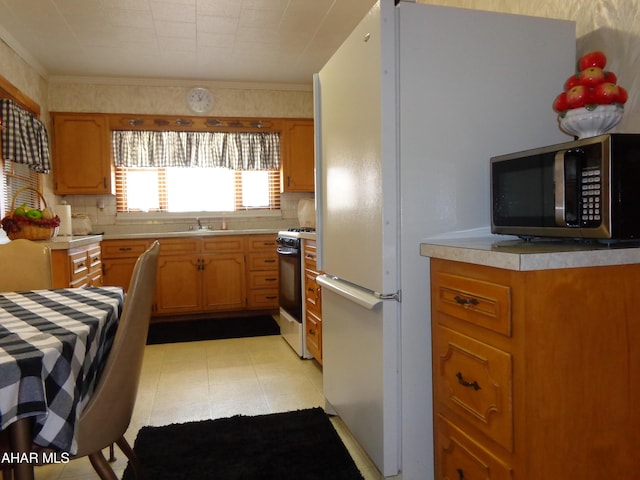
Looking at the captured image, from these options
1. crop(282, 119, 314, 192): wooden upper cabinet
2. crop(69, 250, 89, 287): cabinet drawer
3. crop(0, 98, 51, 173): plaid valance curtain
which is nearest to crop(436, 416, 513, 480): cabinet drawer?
crop(69, 250, 89, 287): cabinet drawer

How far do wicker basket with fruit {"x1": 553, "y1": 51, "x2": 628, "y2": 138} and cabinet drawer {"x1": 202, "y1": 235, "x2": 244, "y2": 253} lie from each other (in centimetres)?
372

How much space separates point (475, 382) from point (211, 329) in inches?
135

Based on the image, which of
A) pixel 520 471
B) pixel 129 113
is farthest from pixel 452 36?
pixel 129 113

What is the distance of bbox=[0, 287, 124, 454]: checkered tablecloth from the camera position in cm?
93

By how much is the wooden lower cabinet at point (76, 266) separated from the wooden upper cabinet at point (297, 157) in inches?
84.9

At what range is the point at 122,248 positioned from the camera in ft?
14.8

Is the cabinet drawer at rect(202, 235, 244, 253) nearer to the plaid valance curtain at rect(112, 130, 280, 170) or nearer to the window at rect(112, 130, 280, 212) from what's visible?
the window at rect(112, 130, 280, 212)

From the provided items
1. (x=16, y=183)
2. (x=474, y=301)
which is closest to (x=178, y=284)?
(x=16, y=183)

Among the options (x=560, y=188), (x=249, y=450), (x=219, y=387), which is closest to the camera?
(x=560, y=188)

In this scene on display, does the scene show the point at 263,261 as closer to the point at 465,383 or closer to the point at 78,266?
the point at 78,266

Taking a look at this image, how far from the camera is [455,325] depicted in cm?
137

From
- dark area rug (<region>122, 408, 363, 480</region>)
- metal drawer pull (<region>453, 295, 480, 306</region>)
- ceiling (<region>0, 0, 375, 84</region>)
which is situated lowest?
dark area rug (<region>122, 408, 363, 480</region>)

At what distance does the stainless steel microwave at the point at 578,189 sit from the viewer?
1111 millimetres

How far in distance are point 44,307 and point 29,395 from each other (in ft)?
2.31
